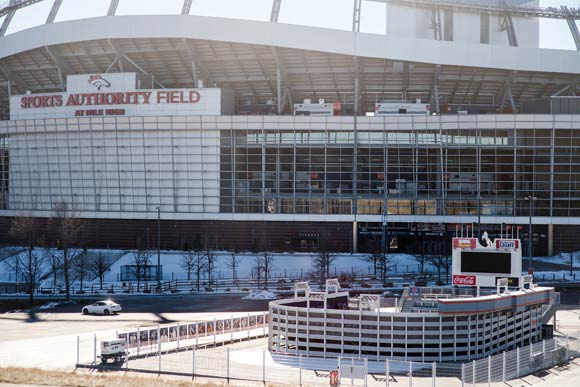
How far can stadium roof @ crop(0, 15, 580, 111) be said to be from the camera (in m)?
93.5

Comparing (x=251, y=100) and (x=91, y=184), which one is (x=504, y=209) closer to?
(x=251, y=100)

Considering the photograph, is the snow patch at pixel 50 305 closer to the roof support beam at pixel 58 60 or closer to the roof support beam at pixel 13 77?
the roof support beam at pixel 58 60

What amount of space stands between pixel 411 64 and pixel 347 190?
689 inches

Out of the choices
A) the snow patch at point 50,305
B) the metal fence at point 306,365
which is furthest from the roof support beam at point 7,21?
the metal fence at point 306,365

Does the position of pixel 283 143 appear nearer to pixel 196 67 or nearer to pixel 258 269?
pixel 196 67

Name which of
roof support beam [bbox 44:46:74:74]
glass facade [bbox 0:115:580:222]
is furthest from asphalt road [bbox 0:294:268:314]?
roof support beam [bbox 44:46:74:74]

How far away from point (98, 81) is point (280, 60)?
22932 millimetres

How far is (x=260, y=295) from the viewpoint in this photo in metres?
64.8

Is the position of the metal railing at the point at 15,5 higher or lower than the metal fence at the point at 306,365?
higher

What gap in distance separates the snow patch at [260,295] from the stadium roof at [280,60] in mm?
37785

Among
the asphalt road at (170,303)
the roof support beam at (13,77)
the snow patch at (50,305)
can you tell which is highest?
the roof support beam at (13,77)

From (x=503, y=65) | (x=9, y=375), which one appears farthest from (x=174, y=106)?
(x=9, y=375)

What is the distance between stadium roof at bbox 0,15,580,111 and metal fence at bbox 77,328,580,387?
193ft

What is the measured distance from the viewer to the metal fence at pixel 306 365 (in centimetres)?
3253
